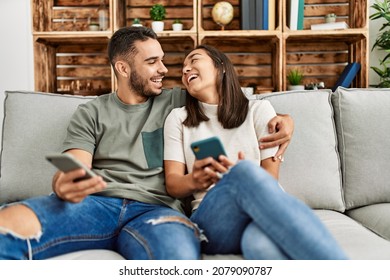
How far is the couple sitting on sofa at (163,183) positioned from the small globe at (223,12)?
1002mm

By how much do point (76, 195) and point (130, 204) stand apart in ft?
0.82

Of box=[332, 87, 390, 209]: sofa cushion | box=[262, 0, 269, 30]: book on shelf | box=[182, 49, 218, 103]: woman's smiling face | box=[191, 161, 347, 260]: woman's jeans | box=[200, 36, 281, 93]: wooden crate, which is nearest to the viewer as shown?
box=[191, 161, 347, 260]: woman's jeans

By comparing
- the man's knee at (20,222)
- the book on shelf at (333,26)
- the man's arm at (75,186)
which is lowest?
the man's knee at (20,222)

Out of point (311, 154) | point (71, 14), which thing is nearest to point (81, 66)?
point (71, 14)

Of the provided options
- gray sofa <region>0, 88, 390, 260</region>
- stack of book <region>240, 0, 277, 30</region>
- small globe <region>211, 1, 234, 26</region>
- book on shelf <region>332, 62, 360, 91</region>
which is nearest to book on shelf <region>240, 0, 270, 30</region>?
stack of book <region>240, 0, 277, 30</region>

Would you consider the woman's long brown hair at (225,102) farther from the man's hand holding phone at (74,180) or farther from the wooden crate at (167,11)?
the wooden crate at (167,11)

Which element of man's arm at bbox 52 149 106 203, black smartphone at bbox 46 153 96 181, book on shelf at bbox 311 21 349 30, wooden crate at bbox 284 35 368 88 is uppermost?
book on shelf at bbox 311 21 349 30

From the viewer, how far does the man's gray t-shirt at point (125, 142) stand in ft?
4.96

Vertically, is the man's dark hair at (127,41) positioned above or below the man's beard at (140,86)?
above

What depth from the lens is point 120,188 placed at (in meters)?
1.45

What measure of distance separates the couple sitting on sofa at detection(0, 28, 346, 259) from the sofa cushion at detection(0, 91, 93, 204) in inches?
5.8

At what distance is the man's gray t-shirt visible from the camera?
4.96ft

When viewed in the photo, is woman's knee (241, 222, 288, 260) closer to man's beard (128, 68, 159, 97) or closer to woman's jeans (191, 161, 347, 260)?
woman's jeans (191, 161, 347, 260)

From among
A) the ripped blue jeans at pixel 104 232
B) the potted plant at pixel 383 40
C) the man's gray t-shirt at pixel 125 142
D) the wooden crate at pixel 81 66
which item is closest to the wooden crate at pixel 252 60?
the potted plant at pixel 383 40
